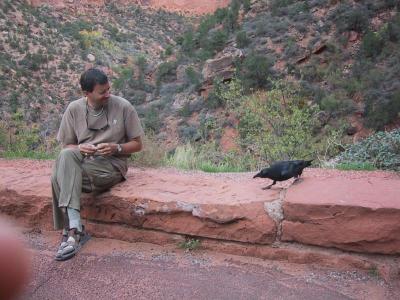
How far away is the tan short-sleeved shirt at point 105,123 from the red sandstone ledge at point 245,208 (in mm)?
379

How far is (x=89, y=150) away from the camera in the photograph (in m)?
3.01

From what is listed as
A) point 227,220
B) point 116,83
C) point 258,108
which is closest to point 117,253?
point 227,220

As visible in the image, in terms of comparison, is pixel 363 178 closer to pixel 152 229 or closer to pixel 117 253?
pixel 152 229

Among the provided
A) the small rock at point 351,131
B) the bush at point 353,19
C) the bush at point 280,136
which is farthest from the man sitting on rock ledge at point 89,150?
the bush at point 353,19

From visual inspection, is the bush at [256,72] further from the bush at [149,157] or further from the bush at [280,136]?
the bush at [149,157]

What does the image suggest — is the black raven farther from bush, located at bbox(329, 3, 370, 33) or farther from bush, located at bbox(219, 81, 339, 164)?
bush, located at bbox(329, 3, 370, 33)

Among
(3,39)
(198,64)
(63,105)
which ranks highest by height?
(3,39)

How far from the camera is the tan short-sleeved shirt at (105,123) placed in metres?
3.24

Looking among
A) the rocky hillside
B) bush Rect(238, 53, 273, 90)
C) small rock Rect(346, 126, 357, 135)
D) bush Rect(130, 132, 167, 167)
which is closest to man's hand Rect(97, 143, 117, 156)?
bush Rect(130, 132, 167, 167)

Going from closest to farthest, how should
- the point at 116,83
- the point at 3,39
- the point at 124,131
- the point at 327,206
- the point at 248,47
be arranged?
the point at 327,206 → the point at 124,131 → the point at 248,47 → the point at 116,83 → the point at 3,39

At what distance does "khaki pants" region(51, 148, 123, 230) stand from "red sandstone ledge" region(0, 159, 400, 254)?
13 cm

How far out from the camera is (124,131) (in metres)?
3.31

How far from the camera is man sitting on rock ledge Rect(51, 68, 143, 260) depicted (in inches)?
113

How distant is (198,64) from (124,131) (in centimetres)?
1932
